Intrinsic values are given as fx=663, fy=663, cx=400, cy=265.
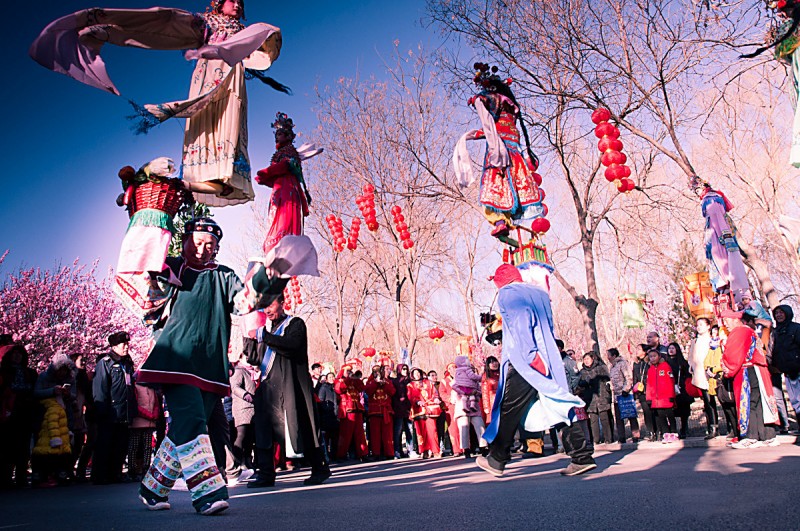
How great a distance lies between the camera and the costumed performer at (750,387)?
8477 mm

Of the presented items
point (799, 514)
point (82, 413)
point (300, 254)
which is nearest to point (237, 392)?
point (82, 413)

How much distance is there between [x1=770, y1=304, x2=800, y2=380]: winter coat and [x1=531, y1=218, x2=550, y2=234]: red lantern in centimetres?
365

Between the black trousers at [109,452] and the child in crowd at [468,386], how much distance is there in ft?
19.7

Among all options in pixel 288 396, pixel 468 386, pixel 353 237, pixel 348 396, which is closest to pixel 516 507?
pixel 288 396

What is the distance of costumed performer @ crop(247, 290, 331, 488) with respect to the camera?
22.5ft

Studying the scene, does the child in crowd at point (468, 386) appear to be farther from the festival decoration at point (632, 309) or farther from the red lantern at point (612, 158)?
the festival decoration at point (632, 309)

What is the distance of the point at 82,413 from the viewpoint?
10.2 m

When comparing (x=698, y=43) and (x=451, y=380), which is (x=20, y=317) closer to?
(x=451, y=380)

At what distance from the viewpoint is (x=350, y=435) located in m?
14.1

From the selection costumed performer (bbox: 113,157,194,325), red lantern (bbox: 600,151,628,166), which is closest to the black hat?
costumed performer (bbox: 113,157,194,325)

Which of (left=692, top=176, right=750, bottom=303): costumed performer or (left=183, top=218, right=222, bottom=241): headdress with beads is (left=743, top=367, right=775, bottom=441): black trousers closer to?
(left=692, top=176, right=750, bottom=303): costumed performer

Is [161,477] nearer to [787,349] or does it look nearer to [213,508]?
[213,508]

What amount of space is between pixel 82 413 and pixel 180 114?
6753 mm

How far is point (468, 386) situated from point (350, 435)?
3017mm
